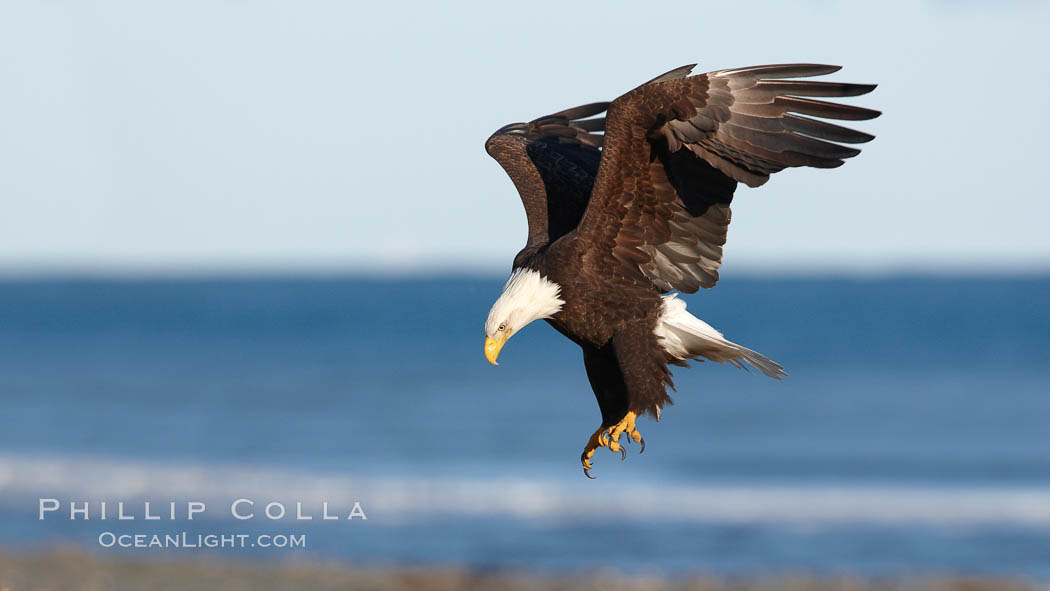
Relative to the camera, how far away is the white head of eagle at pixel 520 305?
479 centimetres

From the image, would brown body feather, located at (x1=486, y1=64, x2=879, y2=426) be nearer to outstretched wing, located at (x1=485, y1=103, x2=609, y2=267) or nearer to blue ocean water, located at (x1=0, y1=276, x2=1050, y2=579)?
outstretched wing, located at (x1=485, y1=103, x2=609, y2=267)

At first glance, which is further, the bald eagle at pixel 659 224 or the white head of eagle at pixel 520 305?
the white head of eagle at pixel 520 305

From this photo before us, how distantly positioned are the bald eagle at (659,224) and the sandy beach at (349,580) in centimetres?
391

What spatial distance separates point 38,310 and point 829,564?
45.1 metres

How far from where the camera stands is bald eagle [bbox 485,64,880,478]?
14.9ft

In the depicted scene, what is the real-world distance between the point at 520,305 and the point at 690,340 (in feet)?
2.56

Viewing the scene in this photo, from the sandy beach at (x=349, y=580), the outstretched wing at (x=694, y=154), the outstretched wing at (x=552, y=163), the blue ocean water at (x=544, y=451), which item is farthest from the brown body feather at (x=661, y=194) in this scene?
the blue ocean water at (x=544, y=451)

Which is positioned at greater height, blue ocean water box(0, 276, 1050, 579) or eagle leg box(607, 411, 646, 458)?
blue ocean water box(0, 276, 1050, 579)

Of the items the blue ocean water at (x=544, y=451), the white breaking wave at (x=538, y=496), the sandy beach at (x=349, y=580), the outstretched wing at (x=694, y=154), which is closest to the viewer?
the outstretched wing at (x=694, y=154)

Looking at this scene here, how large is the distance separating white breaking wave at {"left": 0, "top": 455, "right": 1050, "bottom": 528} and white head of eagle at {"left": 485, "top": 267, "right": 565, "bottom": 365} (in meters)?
6.96

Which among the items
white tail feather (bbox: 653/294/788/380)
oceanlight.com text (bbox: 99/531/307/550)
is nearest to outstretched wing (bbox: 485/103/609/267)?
white tail feather (bbox: 653/294/788/380)

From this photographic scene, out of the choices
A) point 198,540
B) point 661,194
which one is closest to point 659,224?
point 661,194

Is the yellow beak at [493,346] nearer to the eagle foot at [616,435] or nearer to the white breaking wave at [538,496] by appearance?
the eagle foot at [616,435]

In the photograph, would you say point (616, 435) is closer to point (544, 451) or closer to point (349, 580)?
point (349, 580)
